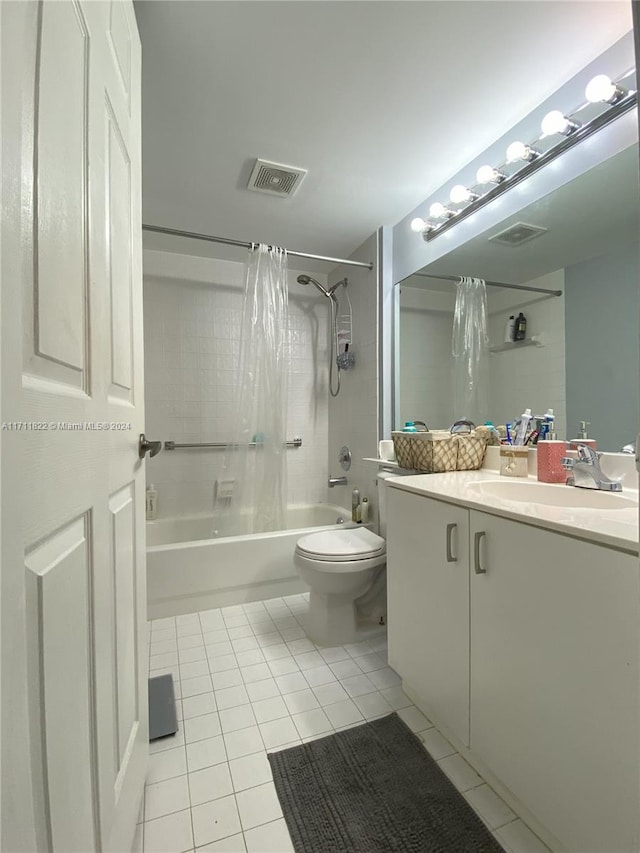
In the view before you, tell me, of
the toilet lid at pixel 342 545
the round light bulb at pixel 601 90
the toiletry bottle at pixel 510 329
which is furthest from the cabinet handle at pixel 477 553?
the round light bulb at pixel 601 90

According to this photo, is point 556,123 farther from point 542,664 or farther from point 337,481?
point 337,481

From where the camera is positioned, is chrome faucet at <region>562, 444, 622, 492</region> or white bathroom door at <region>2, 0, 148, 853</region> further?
chrome faucet at <region>562, 444, 622, 492</region>

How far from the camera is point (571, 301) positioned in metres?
1.30

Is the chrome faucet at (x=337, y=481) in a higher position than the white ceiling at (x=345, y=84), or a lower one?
lower

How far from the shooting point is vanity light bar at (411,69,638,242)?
42.3 inches

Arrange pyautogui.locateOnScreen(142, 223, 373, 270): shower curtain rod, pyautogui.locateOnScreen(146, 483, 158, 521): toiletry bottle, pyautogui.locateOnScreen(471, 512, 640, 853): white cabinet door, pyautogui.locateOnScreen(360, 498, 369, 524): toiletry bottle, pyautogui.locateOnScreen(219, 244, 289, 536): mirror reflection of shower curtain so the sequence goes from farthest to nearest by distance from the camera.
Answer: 1. pyautogui.locateOnScreen(146, 483, 158, 521): toiletry bottle
2. pyautogui.locateOnScreen(360, 498, 369, 524): toiletry bottle
3. pyautogui.locateOnScreen(219, 244, 289, 536): mirror reflection of shower curtain
4. pyautogui.locateOnScreen(142, 223, 373, 270): shower curtain rod
5. pyautogui.locateOnScreen(471, 512, 640, 853): white cabinet door

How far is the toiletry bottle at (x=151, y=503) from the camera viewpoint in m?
2.48

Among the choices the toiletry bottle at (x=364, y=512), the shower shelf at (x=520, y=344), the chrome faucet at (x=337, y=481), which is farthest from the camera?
the chrome faucet at (x=337, y=481)

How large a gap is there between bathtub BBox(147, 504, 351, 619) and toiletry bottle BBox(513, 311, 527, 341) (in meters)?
1.49

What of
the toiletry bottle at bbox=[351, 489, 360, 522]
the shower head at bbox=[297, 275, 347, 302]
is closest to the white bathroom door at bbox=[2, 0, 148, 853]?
the toiletry bottle at bbox=[351, 489, 360, 522]

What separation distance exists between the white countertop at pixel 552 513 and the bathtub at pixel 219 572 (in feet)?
3.49

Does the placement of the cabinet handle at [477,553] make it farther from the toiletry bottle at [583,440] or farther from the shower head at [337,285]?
the shower head at [337,285]

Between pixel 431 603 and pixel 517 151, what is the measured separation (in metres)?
A: 1.59

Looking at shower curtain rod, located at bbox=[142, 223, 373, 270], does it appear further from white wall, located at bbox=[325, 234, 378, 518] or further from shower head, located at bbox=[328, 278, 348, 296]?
shower head, located at bbox=[328, 278, 348, 296]
